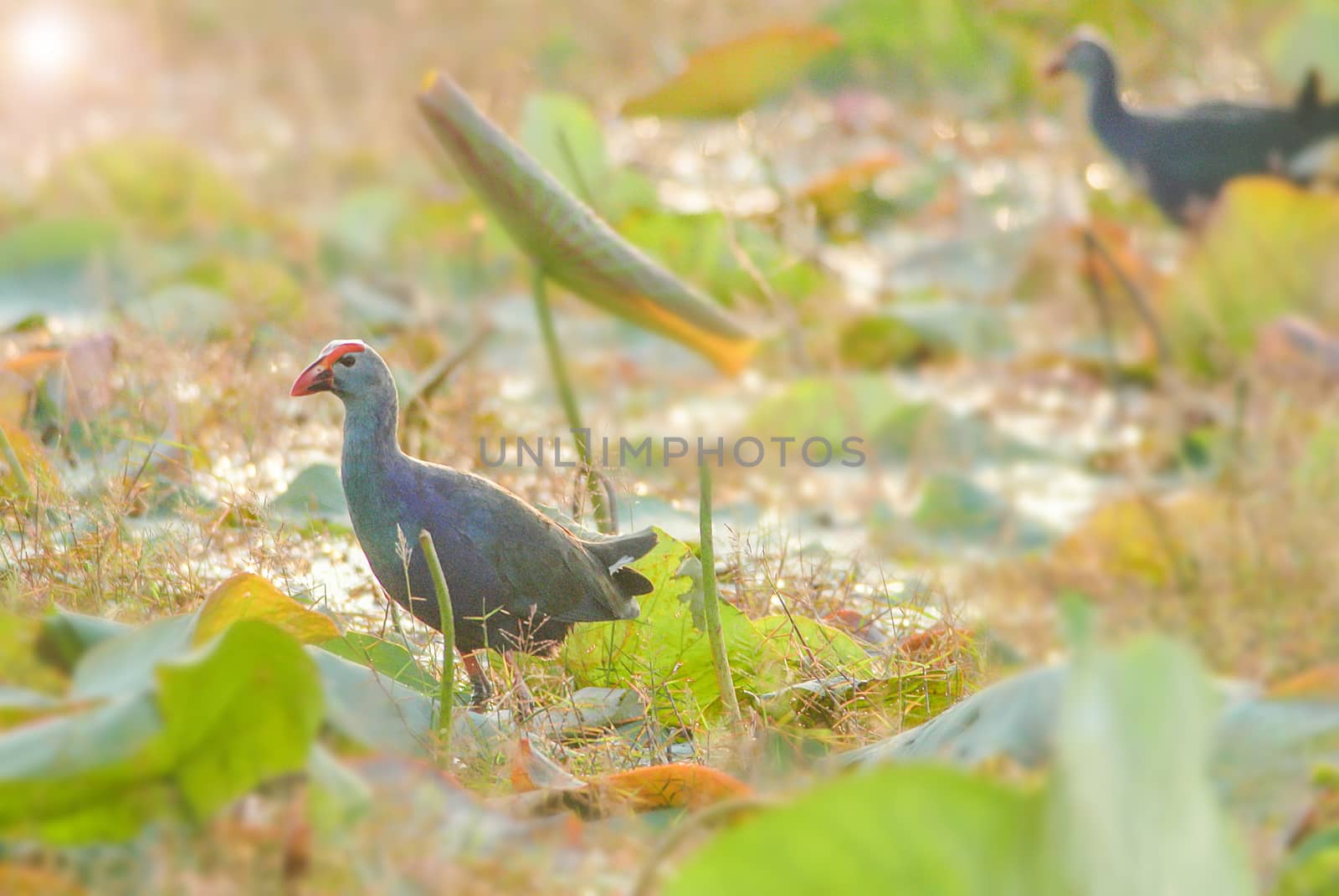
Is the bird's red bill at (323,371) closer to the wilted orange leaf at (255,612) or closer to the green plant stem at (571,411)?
the wilted orange leaf at (255,612)

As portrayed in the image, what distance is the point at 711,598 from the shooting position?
1.62 meters

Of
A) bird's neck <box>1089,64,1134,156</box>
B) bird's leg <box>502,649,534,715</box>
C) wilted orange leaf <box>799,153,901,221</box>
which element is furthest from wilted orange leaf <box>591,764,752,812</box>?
bird's neck <box>1089,64,1134,156</box>

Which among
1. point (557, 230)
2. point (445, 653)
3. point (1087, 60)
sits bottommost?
point (445, 653)

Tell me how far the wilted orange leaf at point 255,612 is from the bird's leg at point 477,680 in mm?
264

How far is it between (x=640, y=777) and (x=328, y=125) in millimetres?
4891

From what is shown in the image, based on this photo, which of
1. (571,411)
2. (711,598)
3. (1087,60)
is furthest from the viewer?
(1087,60)

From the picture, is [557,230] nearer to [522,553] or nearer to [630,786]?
[522,553]

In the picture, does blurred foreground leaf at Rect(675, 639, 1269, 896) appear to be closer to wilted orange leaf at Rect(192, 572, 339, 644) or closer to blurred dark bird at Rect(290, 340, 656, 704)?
wilted orange leaf at Rect(192, 572, 339, 644)

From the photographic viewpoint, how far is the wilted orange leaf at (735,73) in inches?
140

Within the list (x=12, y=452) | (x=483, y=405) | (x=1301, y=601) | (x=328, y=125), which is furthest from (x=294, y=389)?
(x=328, y=125)

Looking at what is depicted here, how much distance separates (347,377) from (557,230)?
0.45m

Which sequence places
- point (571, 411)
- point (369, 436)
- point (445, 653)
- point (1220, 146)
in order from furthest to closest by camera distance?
point (1220, 146), point (571, 411), point (369, 436), point (445, 653)

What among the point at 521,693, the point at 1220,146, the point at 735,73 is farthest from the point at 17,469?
the point at 1220,146

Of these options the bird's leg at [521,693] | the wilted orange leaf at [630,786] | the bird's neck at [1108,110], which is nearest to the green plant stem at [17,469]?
the bird's leg at [521,693]
